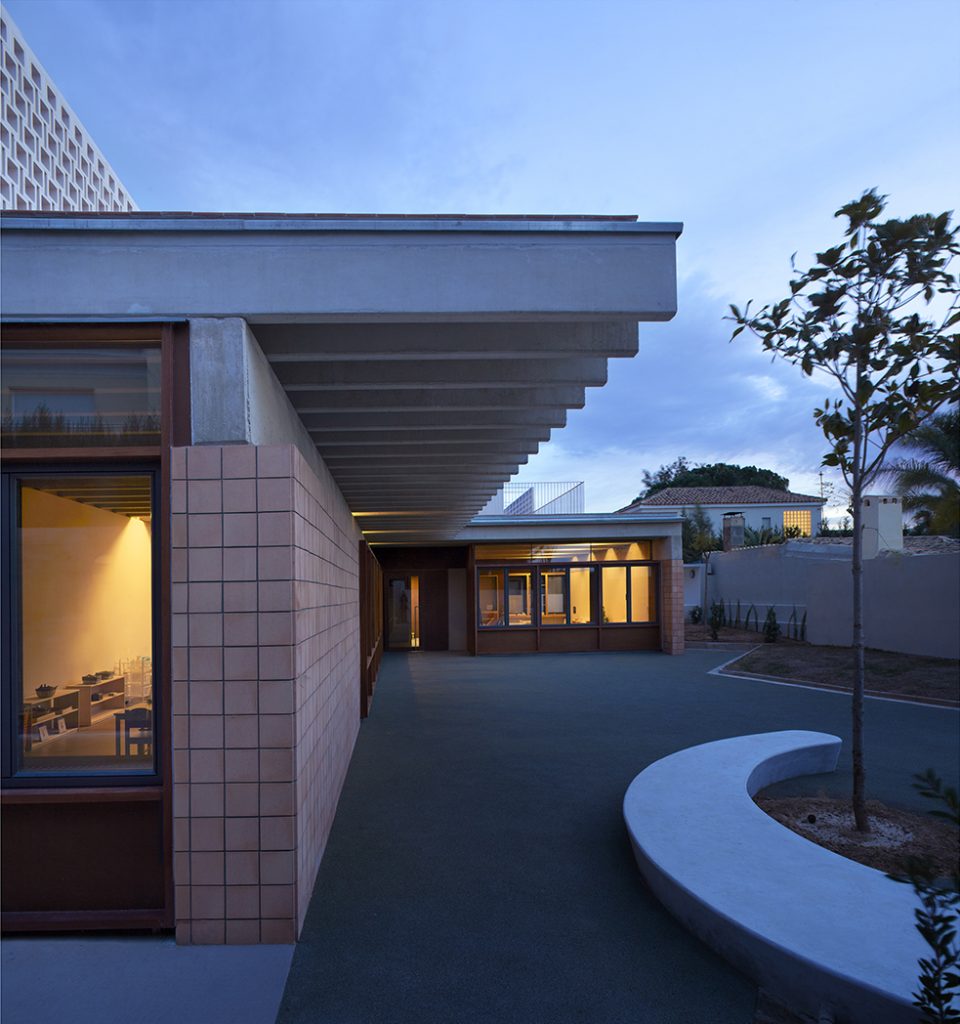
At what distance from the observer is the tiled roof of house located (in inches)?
1935

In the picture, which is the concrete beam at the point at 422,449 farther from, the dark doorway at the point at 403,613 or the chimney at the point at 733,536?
the chimney at the point at 733,536

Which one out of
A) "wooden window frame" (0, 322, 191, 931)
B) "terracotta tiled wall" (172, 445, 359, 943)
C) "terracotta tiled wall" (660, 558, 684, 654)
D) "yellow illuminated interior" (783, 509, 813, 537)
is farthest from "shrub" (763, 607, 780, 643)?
"yellow illuminated interior" (783, 509, 813, 537)

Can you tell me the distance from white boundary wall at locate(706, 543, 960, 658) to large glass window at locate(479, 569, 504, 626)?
26.9 ft

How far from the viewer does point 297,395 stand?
5.41 m

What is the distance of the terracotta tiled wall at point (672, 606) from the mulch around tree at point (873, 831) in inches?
521

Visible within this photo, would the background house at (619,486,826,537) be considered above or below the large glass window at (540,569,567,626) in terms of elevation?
above

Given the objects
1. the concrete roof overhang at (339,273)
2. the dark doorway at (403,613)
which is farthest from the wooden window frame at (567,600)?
the concrete roof overhang at (339,273)

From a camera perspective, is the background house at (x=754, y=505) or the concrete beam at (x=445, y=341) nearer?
the concrete beam at (x=445, y=341)

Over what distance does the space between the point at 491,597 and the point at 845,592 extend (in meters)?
8.97

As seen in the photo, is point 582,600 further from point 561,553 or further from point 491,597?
point 491,597

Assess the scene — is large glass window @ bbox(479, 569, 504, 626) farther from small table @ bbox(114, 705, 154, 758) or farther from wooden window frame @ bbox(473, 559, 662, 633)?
small table @ bbox(114, 705, 154, 758)

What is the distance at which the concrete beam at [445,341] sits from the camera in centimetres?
448

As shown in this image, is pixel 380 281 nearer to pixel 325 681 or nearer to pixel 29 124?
pixel 325 681

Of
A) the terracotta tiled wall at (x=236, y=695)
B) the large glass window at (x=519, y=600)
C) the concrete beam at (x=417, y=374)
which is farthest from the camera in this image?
the large glass window at (x=519, y=600)
